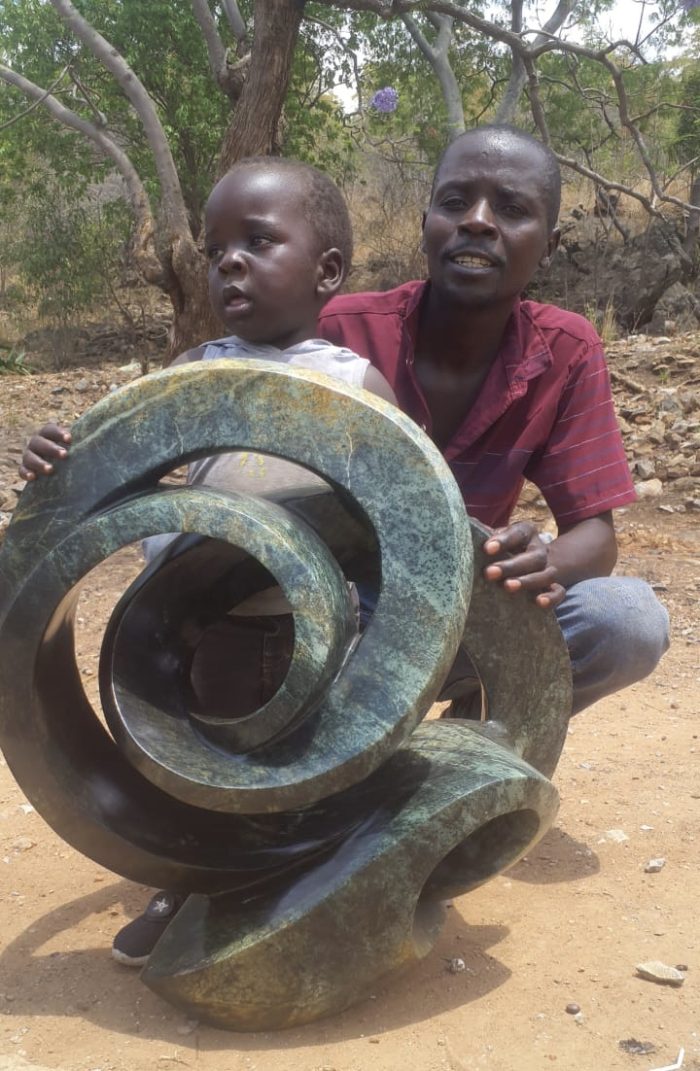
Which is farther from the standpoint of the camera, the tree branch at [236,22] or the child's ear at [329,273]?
the tree branch at [236,22]

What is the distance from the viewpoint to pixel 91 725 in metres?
2.08

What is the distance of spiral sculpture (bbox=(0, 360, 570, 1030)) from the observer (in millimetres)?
1782

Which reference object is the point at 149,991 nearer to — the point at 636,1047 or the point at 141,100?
the point at 636,1047

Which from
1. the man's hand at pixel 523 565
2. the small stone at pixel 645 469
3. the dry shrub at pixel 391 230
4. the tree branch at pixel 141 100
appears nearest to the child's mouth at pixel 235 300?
the man's hand at pixel 523 565

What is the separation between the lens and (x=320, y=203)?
2.44 metres

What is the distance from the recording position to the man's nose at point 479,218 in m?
2.57

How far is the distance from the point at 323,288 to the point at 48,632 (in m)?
1.04

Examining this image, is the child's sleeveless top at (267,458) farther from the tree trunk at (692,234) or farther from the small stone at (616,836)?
the tree trunk at (692,234)

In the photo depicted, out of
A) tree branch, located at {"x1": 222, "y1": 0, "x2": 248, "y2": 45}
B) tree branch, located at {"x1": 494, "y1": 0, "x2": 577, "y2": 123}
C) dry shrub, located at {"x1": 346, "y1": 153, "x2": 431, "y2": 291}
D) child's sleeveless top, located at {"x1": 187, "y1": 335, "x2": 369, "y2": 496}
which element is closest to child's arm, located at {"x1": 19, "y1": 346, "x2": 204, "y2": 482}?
child's sleeveless top, located at {"x1": 187, "y1": 335, "x2": 369, "y2": 496}

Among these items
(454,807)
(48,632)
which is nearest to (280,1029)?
(454,807)

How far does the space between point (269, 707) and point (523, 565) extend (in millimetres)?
602

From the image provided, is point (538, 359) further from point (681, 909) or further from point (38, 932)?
point (38, 932)

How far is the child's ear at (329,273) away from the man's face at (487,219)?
29cm

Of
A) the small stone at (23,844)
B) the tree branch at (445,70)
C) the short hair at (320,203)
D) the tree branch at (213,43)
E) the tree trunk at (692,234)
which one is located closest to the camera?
the short hair at (320,203)
